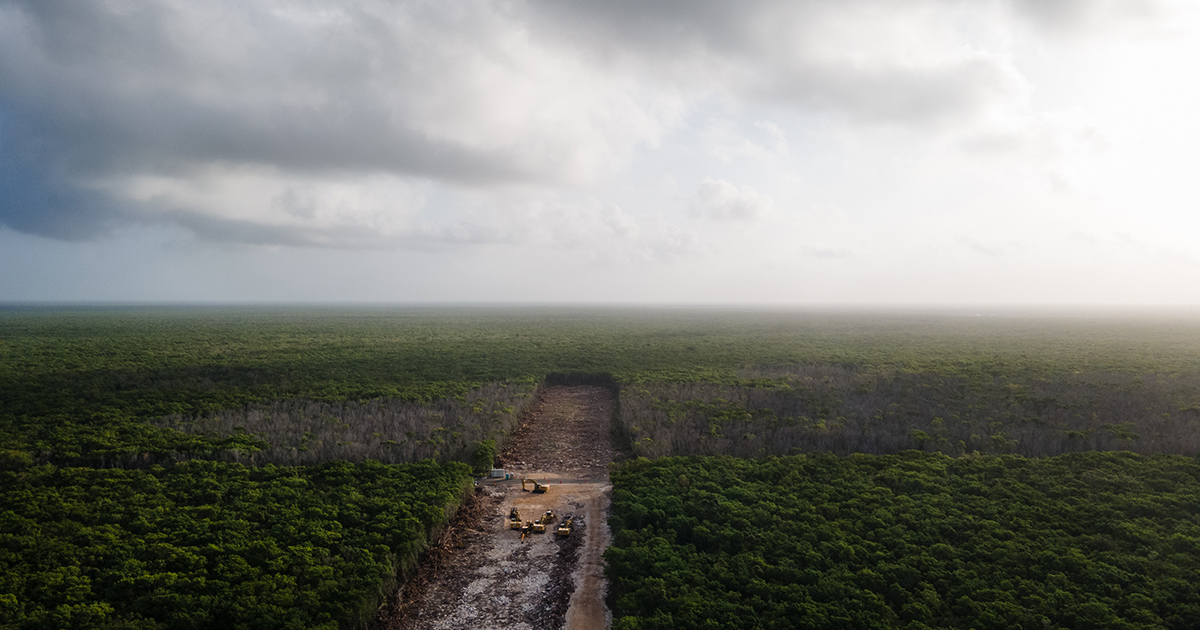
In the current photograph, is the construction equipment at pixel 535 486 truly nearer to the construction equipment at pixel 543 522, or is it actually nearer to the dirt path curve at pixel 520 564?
the dirt path curve at pixel 520 564

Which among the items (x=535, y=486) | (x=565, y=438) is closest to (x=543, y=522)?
(x=535, y=486)

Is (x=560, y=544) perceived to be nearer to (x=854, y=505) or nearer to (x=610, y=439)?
(x=854, y=505)

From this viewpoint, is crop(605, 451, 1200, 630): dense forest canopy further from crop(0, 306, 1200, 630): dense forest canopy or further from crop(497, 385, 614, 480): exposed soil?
crop(497, 385, 614, 480): exposed soil

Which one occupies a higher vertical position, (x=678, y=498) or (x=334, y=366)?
(x=334, y=366)

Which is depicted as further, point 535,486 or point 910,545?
point 535,486

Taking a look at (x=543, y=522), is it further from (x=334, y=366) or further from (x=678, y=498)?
(x=334, y=366)

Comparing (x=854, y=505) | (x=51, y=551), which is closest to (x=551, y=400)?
(x=854, y=505)

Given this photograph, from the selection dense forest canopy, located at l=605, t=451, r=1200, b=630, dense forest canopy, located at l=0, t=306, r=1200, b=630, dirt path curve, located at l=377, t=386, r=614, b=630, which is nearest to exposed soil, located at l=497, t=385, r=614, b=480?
dirt path curve, located at l=377, t=386, r=614, b=630

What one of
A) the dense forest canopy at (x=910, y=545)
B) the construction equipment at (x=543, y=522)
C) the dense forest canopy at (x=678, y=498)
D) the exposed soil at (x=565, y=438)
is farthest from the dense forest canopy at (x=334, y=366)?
the dense forest canopy at (x=910, y=545)
